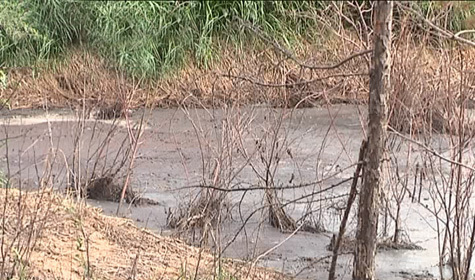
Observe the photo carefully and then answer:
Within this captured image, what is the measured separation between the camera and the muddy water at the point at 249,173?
22.9 feet

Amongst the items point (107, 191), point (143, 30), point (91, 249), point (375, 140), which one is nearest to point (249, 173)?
point (107, 191)

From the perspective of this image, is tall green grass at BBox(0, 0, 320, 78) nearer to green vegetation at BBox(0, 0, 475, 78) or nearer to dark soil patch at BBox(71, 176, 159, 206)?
green vegetation at BBox(0, 0, 475, 78)

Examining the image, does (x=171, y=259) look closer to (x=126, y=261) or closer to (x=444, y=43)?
(x=126, y=261)

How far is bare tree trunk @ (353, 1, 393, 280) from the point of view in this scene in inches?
155

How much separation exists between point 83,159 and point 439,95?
15.4ft

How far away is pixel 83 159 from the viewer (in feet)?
32.2

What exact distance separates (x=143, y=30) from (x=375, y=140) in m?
9.67

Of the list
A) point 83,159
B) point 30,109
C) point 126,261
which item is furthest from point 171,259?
point 30,109

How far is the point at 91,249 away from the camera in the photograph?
5996 millimetres

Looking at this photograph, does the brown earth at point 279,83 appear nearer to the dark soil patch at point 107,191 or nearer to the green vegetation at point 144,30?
the green vegetation at point 144,30

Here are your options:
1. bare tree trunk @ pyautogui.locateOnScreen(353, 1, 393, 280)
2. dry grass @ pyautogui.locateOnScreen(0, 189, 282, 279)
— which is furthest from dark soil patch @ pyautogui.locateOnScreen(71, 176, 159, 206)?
bare tree trunk @ pyautogui.locateOnScreen(353, 1, 393, 280)

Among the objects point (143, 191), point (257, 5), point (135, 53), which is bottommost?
point (143, 191)

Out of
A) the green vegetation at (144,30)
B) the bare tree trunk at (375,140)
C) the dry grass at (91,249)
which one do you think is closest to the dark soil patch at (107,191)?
the dry grass at (91,249)

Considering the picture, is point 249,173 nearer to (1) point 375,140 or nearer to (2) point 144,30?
(2) point 144,30
